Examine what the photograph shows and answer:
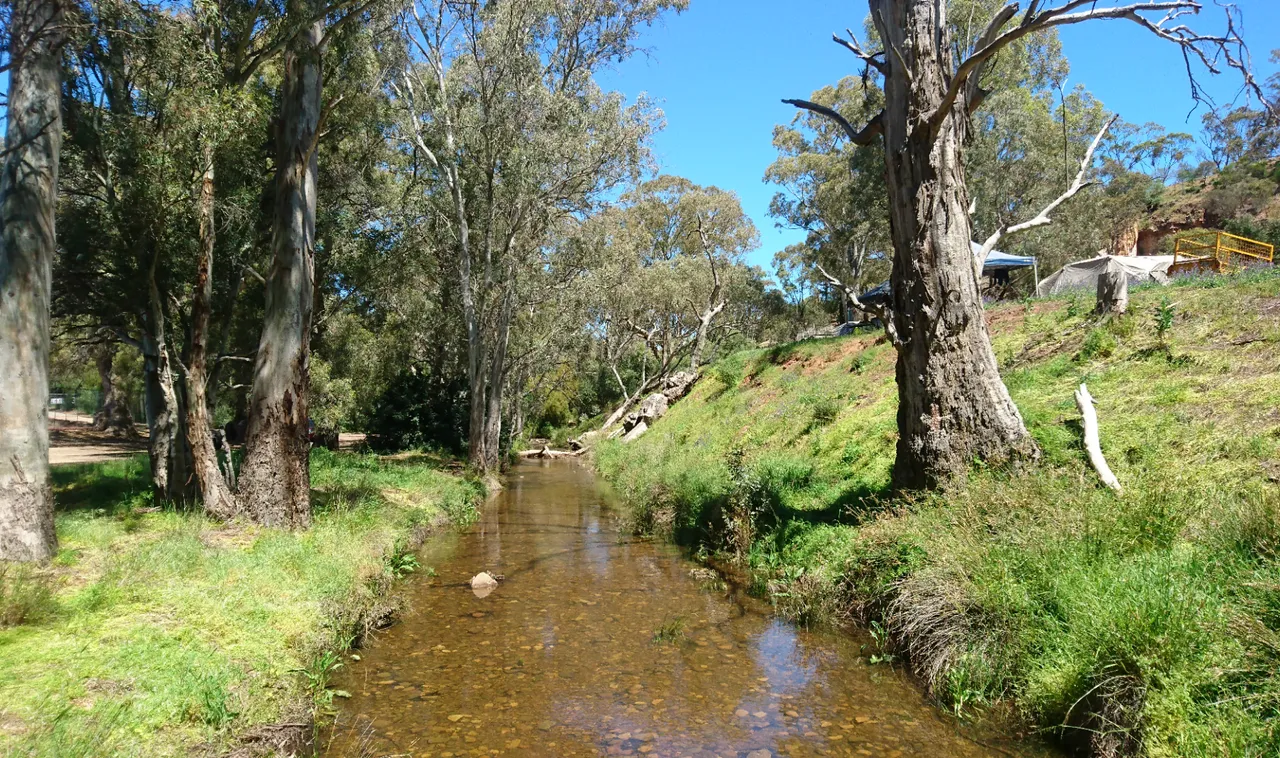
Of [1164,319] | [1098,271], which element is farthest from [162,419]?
[1098,271]

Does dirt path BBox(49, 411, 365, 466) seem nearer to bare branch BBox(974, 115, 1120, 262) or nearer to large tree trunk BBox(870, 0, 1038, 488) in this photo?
large tree trunk BBox(870, 0, 1038, 488)

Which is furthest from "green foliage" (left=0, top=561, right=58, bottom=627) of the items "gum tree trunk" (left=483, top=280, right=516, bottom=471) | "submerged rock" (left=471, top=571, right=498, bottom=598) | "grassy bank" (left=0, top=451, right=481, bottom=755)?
"gum tree trunk" (left=483, top=280, right=516, bottom=471)

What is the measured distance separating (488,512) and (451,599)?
292 inches

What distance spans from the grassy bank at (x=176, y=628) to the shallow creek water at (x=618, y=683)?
0.53 metres

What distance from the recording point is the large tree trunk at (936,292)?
24.8 ft

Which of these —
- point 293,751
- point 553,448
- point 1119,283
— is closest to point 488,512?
point 293,751

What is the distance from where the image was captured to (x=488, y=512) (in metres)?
16.0

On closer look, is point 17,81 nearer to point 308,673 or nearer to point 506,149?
point 308,673

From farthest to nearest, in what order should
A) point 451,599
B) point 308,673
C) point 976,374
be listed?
1. point 451,599
2. point 976,374
3. point 308,673

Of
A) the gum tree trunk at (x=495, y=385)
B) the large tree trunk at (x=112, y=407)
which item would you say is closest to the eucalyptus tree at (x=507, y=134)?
the gum tree trunk at (x=495, y=385)

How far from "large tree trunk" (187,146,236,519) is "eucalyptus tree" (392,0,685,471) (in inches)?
373

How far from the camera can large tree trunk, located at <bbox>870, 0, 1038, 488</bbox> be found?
7574 mm

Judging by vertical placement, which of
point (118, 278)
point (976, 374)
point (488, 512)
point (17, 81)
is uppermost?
point (17, 81)

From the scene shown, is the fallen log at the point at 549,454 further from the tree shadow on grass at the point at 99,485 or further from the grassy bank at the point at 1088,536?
the grassy bank at the point at 1088,536
